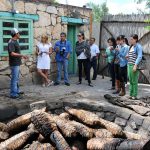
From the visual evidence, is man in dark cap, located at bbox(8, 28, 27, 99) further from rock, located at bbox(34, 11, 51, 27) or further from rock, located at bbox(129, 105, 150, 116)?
rock, located at bbox(129, 105, 150, 116)

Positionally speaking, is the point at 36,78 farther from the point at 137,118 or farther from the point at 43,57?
the point at 137,118

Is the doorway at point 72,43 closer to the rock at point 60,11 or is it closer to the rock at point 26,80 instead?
the rock at point 60,11

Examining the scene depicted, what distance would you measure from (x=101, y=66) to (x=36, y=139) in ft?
29.3

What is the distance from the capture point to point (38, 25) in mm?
11148

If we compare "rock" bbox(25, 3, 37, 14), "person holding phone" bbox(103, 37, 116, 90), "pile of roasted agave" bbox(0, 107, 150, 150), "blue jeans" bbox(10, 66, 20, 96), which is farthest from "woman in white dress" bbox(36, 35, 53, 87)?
"pile of roasted agave" bbox(0, 107, 150, 150)

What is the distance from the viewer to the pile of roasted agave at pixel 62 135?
5.94 meters

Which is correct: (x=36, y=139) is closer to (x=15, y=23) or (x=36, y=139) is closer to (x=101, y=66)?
(x=15, y=23)

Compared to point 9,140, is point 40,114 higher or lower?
higher

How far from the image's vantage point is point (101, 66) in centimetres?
1510

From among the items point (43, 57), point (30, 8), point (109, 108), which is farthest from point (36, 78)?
point (109, 108)

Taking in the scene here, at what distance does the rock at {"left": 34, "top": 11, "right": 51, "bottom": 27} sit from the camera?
1115 centimetres

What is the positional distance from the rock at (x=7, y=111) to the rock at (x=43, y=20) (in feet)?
13.2

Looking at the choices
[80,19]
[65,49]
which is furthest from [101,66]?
[65,49]

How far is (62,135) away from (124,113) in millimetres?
2063
